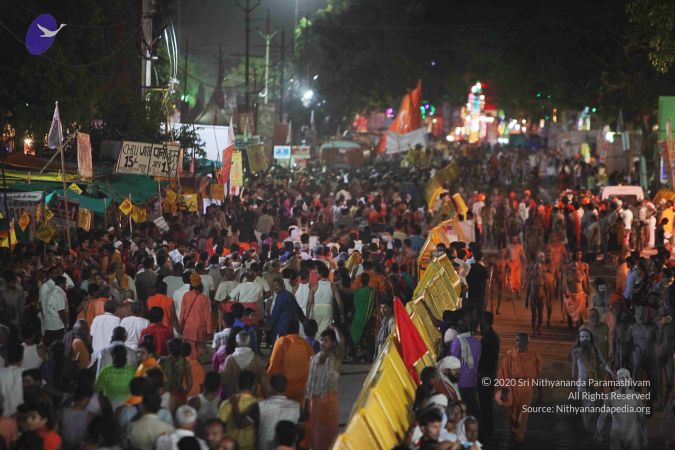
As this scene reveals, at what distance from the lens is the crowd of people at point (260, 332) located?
9203 millimetres

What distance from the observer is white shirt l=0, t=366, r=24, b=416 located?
32.4ft

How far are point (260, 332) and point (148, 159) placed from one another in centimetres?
Result: 910

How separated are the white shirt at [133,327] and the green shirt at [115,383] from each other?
2062 mm

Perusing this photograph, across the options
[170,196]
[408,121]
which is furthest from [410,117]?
[170,196]

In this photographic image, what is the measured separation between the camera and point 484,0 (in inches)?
2322

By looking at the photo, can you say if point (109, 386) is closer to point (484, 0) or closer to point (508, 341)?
point (508, 341)

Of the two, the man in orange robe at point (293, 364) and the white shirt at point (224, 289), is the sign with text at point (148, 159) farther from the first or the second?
the man in orange robe at point (293, 364)

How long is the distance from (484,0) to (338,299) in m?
44.8

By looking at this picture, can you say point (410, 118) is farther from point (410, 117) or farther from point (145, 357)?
point (145, 357)

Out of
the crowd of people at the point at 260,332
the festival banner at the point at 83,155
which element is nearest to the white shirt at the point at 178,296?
the crowd of people at the point at 260,332

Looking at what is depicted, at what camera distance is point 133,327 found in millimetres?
12523

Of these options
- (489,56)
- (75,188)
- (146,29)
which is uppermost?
(489,56)

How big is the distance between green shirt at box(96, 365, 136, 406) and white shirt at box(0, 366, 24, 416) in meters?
0.68

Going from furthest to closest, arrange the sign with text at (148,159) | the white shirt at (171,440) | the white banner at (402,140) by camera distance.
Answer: the white banner at (402,140) → the sign with text at (148,159) → the white shirt at (171,440)
